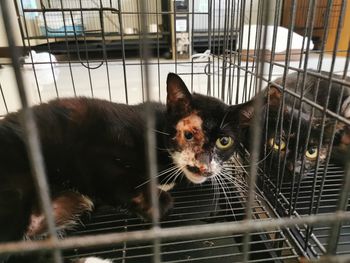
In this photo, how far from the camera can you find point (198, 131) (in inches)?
36.2

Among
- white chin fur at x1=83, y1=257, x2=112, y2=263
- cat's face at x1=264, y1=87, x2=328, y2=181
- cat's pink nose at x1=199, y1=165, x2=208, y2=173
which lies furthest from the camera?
cat's face at x1=264, y1=87, x2=328, y2=181

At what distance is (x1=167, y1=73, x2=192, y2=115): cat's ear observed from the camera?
2.99ft

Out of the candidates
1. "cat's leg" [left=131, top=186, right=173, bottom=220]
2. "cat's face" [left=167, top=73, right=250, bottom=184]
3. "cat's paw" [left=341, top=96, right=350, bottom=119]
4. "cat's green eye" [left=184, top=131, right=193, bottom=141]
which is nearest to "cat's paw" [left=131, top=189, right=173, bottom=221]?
"cat's leg" [left=131, top=186, right=173, bottom=220]

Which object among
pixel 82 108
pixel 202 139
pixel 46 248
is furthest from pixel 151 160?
pixel 82 108

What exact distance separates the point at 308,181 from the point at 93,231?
84 cm

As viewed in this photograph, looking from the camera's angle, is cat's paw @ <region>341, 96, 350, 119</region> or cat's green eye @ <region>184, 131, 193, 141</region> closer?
cat's green eye @ <region>184, 131, 193, 141</region>

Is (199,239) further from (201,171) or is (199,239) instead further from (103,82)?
(103,82)

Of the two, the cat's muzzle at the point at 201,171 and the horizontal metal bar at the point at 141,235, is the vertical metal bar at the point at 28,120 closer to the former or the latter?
the horizontal metal bar at the point at 141,235

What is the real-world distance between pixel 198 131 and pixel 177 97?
137mm

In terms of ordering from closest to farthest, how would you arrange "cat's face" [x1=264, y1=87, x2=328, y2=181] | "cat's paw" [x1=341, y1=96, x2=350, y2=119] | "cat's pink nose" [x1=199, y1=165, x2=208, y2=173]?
"cat's pink nose" [x1=199, y1=165, x2=208, y2=173], "cat's face" [x1=264, y1=87, x2=328, y2=181], "cat's paw" [x1=341, y1=96, x2=350, y2=119]

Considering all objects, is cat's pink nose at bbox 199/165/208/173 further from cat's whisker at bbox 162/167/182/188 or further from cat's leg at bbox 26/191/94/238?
cat's leg at bbox 26/191/94/238

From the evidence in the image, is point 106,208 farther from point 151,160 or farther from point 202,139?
point 151,160

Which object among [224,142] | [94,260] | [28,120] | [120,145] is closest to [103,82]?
[120,145]

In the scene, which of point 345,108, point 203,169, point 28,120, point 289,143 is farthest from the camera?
point 345,108
